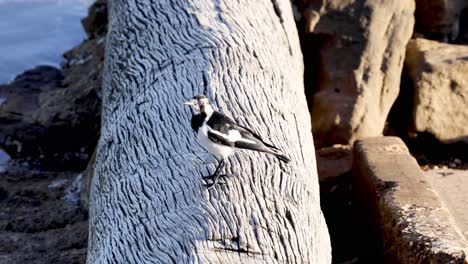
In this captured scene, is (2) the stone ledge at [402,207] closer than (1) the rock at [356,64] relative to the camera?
Yes

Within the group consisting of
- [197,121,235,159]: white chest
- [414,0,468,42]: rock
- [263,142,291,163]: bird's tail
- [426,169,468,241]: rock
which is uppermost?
[414,0,468,42]: rock

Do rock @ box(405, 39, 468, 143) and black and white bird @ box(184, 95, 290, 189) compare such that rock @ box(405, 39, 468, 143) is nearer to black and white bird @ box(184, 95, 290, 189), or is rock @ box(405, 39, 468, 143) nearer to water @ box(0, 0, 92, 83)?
black and white bird @ box(184, 95, 290, 189)

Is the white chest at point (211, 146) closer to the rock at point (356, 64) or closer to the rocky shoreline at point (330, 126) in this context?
the rocky shoreline at point (330, 126)

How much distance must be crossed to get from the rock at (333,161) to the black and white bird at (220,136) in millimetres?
1788

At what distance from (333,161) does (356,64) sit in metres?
0.70

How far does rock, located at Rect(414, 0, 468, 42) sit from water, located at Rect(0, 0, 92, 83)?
355cm

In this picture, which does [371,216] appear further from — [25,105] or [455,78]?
[25,105]

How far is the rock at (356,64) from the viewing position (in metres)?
5.08

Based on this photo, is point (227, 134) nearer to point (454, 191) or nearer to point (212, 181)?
point (212, 181)

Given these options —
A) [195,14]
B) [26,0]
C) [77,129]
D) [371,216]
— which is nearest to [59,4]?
[26,0]

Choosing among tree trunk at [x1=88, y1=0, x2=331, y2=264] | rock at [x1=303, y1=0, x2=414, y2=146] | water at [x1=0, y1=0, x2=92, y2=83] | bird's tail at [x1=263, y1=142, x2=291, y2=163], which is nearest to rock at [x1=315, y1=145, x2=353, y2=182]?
rock at [x1=303, y1=0, x2=414, y2=146]

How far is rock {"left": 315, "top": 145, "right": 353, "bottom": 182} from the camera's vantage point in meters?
4.80

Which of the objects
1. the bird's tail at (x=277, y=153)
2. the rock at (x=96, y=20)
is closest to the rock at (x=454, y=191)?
the bird's tail at (x=277, y=153)

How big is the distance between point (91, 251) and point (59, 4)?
5.99 m
